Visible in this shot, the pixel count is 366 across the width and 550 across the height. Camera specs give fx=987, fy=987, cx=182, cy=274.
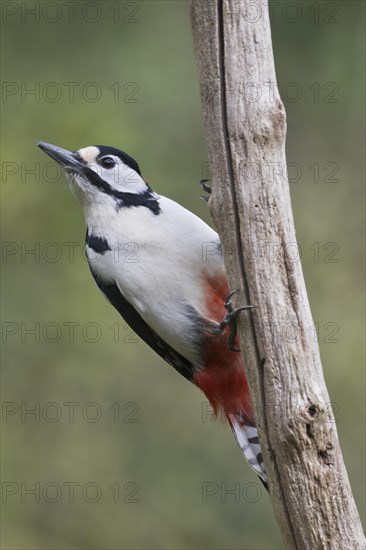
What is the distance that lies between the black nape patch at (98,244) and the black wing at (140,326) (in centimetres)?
12

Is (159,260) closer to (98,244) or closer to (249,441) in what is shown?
(98,244)

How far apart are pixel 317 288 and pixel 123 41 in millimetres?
2325

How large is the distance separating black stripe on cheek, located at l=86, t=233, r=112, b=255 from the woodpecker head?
141 mm

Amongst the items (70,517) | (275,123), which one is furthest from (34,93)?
(275,123)

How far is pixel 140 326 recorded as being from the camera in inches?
170

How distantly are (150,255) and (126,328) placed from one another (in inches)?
105

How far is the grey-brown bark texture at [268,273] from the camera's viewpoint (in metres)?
3.13

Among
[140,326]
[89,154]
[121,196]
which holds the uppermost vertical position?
[89,154]

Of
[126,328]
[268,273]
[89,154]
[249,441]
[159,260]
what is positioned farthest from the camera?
[126,328]

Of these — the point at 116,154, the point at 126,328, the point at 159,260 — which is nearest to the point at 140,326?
the point at 159,260

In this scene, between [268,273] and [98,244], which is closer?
[268,273]

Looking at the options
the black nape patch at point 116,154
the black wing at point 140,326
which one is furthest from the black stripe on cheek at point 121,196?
the black wing at point 140,326

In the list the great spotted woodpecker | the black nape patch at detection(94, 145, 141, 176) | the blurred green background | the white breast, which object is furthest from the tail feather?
the blurred green background

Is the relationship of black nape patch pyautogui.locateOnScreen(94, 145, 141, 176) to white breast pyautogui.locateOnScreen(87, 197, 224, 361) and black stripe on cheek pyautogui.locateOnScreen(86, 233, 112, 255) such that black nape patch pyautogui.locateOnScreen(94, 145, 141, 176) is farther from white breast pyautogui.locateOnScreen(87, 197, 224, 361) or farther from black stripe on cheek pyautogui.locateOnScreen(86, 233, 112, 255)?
black stripe on cheek pyautogui.locateOnScreen(86, 233, 112, 255)
